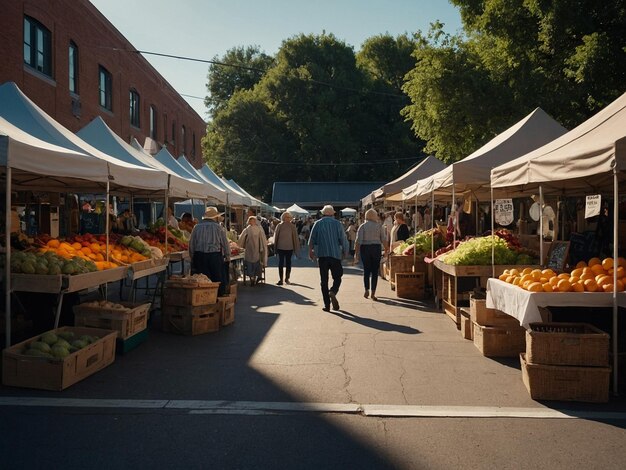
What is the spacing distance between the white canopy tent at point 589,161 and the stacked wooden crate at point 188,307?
180 inches

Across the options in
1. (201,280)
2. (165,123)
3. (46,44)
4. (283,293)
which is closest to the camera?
(201,280)

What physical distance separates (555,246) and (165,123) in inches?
1258

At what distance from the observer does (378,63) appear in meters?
58.5

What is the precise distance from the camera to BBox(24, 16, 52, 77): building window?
19.0m

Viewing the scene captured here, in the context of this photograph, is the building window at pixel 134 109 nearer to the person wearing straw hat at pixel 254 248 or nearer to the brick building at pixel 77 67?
the brick building at pixel 77 67

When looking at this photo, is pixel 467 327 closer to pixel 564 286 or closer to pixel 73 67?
pixel 564 286

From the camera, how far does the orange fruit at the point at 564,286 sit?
6.34 metres

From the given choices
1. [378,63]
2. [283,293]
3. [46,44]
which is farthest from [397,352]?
[378,63]

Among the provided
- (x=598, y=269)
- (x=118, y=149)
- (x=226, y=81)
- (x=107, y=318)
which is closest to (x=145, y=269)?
(x=107, y=318)

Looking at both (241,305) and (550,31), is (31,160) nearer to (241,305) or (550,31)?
(241,305)

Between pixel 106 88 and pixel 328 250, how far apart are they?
18855 millimetres

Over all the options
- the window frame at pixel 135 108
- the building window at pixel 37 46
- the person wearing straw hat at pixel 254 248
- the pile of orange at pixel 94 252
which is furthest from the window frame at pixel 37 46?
the pile of orange at pixel 94 252

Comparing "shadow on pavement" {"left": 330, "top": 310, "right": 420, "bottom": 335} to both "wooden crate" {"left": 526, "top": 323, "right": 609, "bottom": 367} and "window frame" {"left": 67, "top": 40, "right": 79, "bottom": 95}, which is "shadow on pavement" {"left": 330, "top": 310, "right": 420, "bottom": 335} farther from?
"window frame" {"left": 67, "top": 40, "right": 79, "bottom": 95}

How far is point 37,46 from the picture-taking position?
19.5 meters
